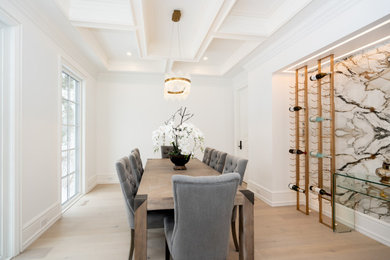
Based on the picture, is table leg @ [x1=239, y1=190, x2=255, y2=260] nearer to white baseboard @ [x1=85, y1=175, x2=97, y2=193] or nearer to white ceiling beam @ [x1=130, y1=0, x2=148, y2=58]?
white ceiling beam @ [x1=130, y1=0, x2=148, y2=58]

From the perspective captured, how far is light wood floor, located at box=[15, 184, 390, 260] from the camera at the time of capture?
203 cm

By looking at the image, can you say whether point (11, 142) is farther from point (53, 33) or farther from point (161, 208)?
point (161, 208)

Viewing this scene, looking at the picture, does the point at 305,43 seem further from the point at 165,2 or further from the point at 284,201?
the point at 284,201

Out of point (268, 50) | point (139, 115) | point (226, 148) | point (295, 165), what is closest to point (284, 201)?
point (295, 165)

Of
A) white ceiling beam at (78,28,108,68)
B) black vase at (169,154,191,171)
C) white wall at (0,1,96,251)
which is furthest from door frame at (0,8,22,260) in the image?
black vase at (169,154,191,171)

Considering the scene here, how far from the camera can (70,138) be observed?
3602mm

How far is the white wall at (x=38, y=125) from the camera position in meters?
2.13

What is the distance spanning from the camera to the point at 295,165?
3420mm

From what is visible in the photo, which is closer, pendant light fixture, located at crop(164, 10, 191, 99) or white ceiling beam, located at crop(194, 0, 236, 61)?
white ceiling beam, located at crop(194, 0, 236, 61)

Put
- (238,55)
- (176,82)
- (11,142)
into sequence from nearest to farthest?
1. (11,142)
2. (176,82)
3. (238,55)

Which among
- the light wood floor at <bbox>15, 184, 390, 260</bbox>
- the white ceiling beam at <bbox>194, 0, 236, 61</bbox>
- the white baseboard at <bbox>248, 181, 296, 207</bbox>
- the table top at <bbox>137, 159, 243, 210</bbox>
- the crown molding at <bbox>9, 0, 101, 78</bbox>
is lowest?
the light wood floor at <bbox>15, 184, 390, 260</bbox>

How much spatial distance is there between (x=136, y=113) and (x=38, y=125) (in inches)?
102

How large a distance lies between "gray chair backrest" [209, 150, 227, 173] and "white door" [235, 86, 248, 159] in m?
1.98

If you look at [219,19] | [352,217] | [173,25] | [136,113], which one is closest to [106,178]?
[136,113]
